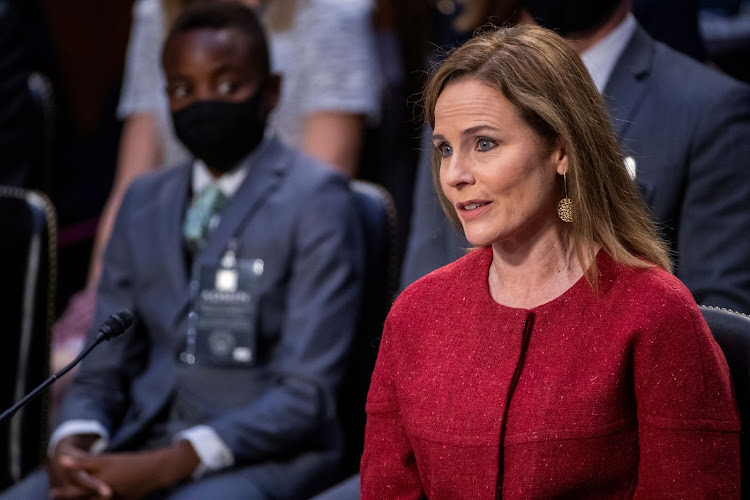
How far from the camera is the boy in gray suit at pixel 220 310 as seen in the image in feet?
7.21

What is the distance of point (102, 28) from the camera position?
15.3 feet

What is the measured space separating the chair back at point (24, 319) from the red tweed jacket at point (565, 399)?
1.42m

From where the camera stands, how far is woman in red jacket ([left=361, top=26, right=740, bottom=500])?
4.13 feet

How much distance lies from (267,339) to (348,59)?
3.80ft

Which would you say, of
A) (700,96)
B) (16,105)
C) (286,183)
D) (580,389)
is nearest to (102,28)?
(16,105)

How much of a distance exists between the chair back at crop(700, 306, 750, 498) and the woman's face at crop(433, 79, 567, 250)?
12.8 inches

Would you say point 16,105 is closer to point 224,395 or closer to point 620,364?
point 224,395

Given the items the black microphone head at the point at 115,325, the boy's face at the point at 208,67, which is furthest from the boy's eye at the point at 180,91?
the black microphone head at the point at 115,325

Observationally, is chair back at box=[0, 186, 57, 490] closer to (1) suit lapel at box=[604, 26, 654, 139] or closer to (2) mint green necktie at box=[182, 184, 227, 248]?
(2) mint green necktie at box=[182, 184, 227, 248]

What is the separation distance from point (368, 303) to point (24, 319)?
36.1 inches

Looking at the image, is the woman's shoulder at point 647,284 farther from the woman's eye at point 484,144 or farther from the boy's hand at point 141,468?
the boy's hand at point 141,468

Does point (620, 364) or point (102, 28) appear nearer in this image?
point (620, 364)

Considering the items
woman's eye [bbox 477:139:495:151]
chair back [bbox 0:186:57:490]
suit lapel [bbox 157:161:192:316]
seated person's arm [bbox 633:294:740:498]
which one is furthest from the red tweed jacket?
chair back [bbox 0:186:57:490]

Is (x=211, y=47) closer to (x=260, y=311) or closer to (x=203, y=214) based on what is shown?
(x=203, y=214)
